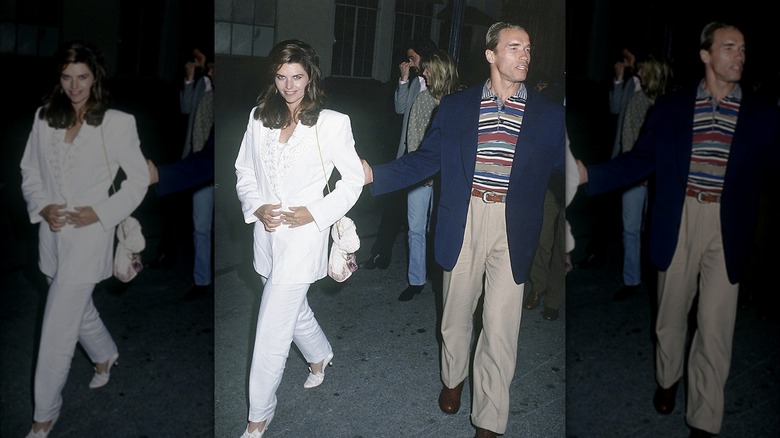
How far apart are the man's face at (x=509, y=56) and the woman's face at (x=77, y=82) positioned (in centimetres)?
109

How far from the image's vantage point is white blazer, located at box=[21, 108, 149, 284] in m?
1.88

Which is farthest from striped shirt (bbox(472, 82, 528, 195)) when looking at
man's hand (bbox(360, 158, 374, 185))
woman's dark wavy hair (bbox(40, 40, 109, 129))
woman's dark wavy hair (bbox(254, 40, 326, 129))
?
woman's dark wavy hair (bbox(40, 40, 109, 129))

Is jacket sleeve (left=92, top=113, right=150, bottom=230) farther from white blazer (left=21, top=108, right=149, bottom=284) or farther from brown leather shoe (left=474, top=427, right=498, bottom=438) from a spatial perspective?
brown leather shoe (left=474, top=427, right=498, bottom=438)

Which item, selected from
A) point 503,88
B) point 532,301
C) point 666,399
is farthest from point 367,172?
point 666,399

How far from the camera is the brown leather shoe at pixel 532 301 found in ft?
6.93

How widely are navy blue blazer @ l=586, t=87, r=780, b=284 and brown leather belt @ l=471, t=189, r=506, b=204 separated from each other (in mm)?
354

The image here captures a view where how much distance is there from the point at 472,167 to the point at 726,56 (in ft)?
2.72

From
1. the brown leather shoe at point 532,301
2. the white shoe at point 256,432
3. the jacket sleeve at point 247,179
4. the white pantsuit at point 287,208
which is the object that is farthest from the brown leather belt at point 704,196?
the white shoe at point 256,432

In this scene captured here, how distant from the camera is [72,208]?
1.91 m

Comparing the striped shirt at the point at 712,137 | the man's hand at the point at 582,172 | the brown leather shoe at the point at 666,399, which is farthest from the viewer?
the brown leather shoe at the point at 666,399

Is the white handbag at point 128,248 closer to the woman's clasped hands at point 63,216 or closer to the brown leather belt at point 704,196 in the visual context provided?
the woman's clasped hands at point 63,216

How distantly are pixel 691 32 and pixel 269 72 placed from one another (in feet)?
4.29

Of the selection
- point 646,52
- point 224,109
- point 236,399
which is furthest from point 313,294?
point 646,52

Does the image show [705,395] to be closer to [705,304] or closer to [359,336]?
[705,304]
